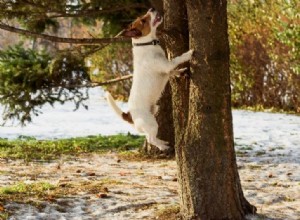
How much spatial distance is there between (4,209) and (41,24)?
4290 mm

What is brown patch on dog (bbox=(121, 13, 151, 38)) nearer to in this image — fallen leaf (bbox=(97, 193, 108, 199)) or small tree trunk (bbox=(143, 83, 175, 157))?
fallen leaf (bbox=(97, 193, 108, 199))

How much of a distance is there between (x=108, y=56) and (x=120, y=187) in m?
12.1

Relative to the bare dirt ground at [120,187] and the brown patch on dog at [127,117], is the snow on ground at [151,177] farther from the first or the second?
the brown patch on dog at [127,117]

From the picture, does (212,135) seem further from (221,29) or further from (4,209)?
(4,209)

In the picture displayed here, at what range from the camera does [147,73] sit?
14.2 feet

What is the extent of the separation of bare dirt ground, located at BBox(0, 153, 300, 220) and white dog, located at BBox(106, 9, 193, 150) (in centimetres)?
78

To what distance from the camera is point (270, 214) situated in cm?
469

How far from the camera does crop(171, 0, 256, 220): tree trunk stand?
4207mm

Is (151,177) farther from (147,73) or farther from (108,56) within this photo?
(108,56)

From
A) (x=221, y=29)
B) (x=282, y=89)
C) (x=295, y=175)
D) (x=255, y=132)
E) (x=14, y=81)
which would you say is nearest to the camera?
(x=221, y=29)

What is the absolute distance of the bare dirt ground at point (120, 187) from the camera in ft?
15.8

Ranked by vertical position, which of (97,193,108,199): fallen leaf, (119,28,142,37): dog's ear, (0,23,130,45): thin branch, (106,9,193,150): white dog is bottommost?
(97,193,108,199): fallen leaf

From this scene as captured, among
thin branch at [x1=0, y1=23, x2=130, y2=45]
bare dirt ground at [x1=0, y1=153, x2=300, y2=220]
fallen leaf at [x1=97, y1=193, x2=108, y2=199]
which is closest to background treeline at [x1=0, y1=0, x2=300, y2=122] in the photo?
thin branch at [x1=0, y1=23, x2=130, y2=45]

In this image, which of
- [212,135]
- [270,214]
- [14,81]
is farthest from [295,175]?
[14,81]
